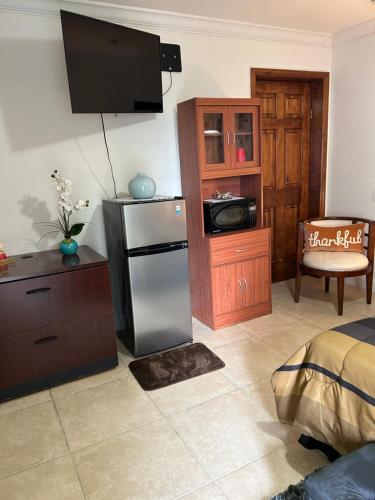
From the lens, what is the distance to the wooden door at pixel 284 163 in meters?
3.64

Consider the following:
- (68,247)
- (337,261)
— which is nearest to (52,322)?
(68,247)

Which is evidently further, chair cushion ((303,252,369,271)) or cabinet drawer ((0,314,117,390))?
chair cushion ((303,252,369,271))

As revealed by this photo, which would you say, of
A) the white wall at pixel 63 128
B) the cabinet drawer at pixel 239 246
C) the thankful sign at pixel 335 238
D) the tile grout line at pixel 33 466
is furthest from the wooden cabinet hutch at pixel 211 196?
the tile grout line at pixel 33 466

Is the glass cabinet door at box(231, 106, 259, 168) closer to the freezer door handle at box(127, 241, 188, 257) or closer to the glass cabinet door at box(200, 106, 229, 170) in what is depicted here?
the glass cabinet door at box(200, 106, 229, 170)

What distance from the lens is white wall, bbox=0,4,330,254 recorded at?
246 centimetres

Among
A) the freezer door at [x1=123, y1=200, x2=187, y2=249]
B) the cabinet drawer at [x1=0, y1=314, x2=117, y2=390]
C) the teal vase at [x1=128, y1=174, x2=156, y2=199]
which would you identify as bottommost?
the cabinet drawer at [x1=0, y1=314, x2=117, y2=390]

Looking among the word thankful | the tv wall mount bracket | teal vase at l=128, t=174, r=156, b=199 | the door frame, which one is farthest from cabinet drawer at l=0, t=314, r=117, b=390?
the door frame

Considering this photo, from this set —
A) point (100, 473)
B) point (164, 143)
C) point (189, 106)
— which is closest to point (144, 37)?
point (189, 106)

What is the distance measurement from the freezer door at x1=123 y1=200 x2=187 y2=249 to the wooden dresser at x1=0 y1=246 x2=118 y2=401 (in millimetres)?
278

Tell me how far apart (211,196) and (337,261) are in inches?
47.6

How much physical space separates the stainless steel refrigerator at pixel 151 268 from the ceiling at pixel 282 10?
1.41 metres

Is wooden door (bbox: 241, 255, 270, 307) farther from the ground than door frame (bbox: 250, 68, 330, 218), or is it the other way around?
door frame (bbox: 250, 68, 330, 218)

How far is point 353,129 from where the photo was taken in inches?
142

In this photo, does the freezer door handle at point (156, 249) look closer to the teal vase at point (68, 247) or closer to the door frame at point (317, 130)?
the teal vase at point (68, 247)
